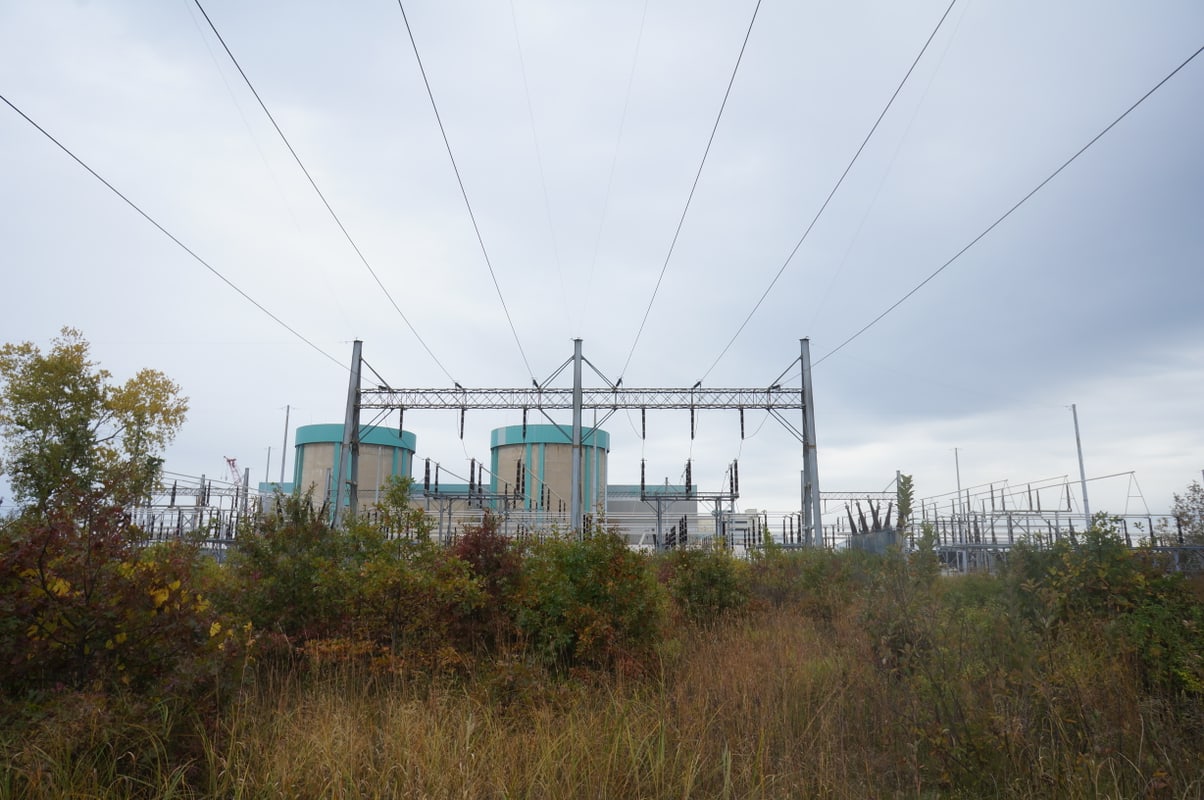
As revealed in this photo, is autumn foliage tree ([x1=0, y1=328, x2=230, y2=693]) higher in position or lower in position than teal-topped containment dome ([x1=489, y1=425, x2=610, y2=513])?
lower

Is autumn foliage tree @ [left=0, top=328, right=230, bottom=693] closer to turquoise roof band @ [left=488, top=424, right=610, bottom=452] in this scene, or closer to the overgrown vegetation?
the overgrown vegetation

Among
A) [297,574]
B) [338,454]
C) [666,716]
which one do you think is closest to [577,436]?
A: [297,574]

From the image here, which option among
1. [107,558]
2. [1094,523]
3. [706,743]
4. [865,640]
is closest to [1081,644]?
→ [865,640]

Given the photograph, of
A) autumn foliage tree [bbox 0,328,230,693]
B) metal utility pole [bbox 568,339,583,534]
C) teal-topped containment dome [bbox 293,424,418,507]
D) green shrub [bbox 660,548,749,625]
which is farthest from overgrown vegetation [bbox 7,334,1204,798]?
teal-topped containment dome [bbox 293,424,418,507]

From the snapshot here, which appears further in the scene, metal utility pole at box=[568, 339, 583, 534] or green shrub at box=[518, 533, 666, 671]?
metal utility pole at box=[568, 339, 583, 534]

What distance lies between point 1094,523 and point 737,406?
72.3 feet

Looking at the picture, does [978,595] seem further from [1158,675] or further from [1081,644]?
[1158,675]

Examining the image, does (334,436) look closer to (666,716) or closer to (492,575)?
(492,575)

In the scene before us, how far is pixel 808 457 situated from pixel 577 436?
26.9 feet

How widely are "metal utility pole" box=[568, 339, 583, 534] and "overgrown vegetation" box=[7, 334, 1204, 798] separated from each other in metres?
16.4

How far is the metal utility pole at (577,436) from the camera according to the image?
85.1 ft

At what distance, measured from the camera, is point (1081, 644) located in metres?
7.49

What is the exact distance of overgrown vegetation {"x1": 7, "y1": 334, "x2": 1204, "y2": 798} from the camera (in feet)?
14.8

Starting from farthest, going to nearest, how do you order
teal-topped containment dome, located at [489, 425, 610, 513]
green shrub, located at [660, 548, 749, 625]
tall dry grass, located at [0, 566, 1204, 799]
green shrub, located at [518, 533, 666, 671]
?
teal-topped containment dome, located at [489, 425, 610, 513]
green shrub, located at [660, 548, 749, 625]
green shrub, located at [518, 533, 666, 671]
tall dry grass, located at [0, 566, 1204, 799]
